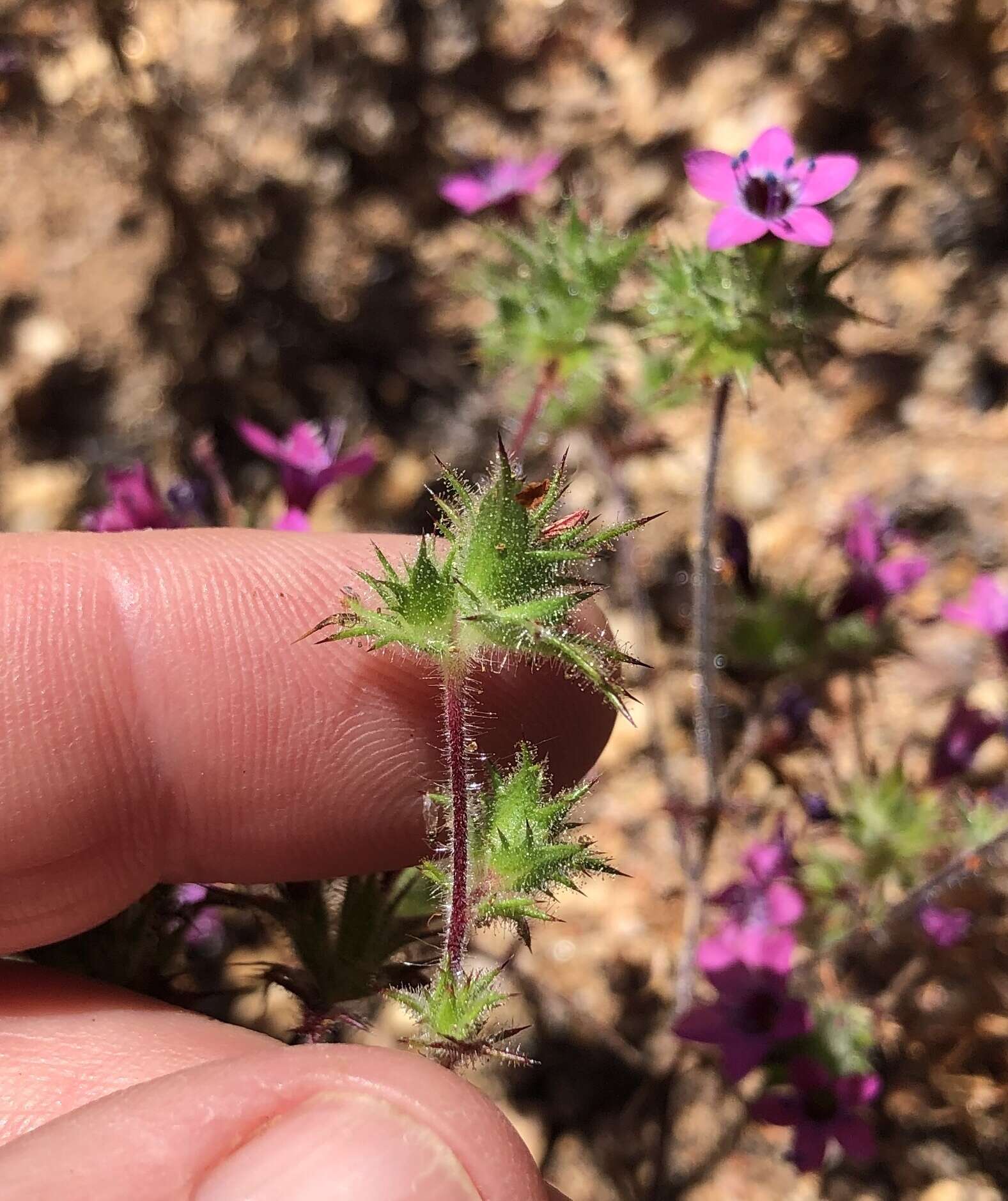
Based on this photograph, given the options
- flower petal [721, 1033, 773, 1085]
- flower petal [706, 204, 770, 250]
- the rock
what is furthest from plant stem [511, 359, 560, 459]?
the rock

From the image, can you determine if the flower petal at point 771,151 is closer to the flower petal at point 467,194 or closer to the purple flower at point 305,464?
the flower petal at point 467,194

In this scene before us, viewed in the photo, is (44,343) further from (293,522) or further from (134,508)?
(293,522)

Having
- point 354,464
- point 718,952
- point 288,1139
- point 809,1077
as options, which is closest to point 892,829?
point 718,952

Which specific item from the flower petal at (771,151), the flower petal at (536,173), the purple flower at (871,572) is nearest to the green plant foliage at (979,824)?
the purple flower at (871,572)

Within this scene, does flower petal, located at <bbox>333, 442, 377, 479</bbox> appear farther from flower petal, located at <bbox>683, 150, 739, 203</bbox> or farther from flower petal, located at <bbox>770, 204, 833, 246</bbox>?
flower petal, located at <bbox>770, 204, 833, 246</bbox>

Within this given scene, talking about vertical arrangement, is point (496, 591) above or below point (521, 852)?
above

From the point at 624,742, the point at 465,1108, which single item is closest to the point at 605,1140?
the point at 624,742

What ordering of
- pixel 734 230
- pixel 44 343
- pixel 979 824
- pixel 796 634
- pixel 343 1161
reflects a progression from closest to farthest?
pixel 343 1161
pixel 734 230
pixel 979 824
pixel 796 634
pixel 44 343
